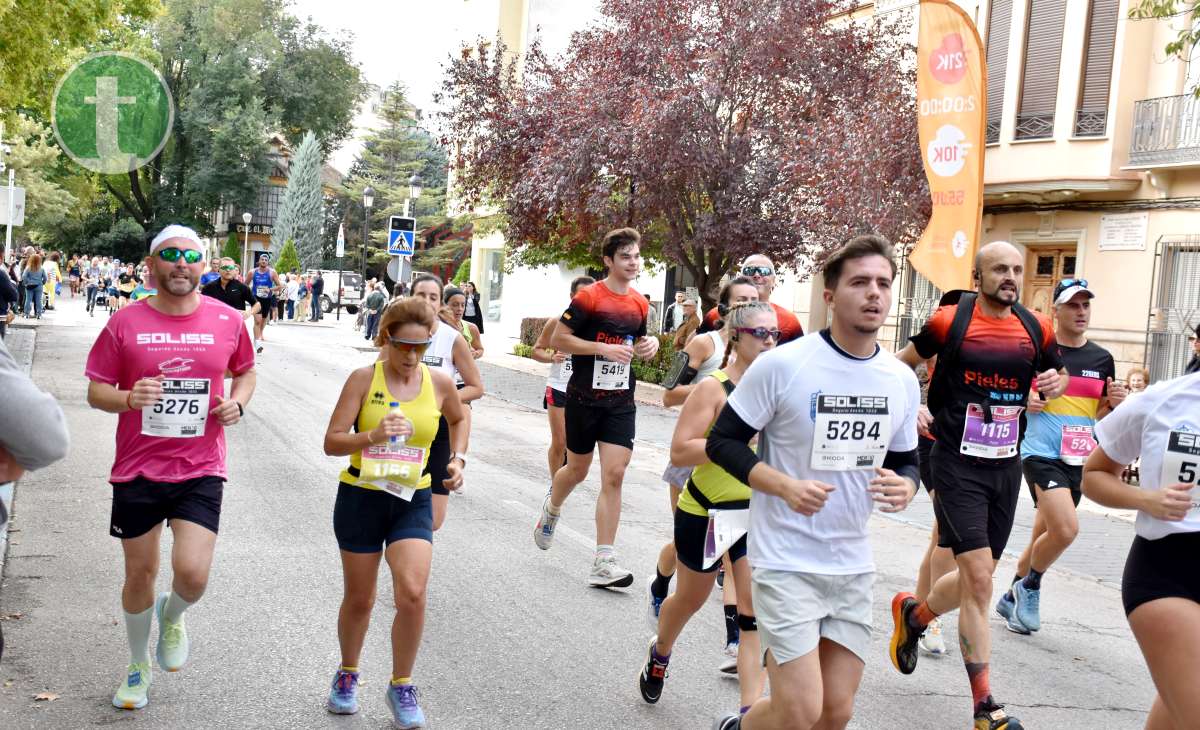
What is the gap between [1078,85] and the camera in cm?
2131

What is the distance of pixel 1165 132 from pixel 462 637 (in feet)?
57.0

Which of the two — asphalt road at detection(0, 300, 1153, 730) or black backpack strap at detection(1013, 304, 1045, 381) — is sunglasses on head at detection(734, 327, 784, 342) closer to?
black backpack strap at detection(1013, 304, 1045, 381)

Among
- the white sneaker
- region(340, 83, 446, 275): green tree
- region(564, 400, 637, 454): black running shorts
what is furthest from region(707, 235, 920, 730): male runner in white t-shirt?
region(340, 83, 446, 275): green tree

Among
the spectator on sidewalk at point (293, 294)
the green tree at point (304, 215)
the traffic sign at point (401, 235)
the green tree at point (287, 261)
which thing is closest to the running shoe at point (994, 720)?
the traffic sign at point (401, 235)

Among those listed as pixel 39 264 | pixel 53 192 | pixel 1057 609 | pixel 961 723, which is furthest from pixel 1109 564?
pixel 53 192

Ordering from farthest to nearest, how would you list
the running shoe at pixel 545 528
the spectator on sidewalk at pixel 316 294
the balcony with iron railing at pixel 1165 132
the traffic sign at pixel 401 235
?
the spectator on sidewalk at pixel 316 294 → the traffic sign at pixel 401 235 → the balcony with iron railing at pixel 1165 132 → the running shoe at pixel 545 528

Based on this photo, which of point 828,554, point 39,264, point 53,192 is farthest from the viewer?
point 53,192

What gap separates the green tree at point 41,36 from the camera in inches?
765

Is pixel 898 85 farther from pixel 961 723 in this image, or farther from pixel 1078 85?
pixel 961 723

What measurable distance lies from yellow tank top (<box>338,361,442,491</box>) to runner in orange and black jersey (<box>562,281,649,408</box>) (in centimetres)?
292

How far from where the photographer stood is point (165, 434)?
16.9 ft

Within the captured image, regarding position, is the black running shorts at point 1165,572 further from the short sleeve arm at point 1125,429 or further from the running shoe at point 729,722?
the running shoe at point 729,722

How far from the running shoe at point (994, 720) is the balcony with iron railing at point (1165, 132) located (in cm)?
1649

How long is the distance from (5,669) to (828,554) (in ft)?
12.5
